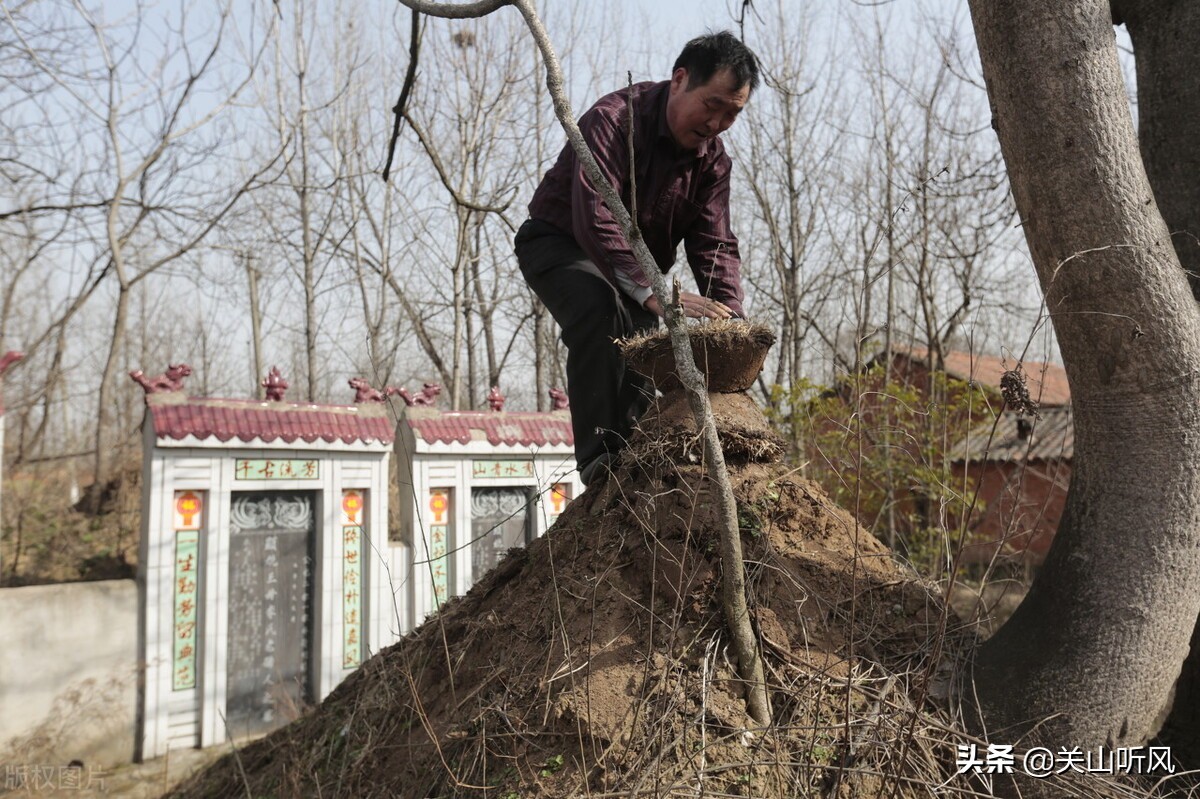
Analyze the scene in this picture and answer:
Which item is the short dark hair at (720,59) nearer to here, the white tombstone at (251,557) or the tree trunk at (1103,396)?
the tree trunk at (1103,396)

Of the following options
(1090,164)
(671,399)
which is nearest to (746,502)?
(671,399)

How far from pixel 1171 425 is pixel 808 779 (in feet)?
3.83

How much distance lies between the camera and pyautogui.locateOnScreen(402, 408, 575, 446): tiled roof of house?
879 centimetres

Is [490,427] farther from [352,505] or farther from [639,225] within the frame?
[639,225]

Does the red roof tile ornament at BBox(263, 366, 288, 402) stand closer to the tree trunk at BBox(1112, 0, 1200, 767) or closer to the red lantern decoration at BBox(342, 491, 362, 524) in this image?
the red lantern decoration at BBox(342, 491, 362, 524)

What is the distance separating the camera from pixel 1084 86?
2109 mm

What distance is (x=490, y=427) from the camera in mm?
9203

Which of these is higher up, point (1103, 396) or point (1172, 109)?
point (1172, 109)

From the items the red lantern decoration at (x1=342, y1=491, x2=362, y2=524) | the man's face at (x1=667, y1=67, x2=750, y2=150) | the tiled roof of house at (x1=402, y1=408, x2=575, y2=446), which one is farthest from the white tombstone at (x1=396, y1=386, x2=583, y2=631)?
the man's face at (x1=667, y1=67, x2=750, y2=150)

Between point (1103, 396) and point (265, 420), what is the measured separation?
7109 mm

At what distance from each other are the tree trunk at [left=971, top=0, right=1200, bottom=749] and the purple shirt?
3.54 ft

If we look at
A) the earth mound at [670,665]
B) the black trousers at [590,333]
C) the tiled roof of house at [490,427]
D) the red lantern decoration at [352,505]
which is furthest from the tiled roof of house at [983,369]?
the red lantern decoration at [352,505]

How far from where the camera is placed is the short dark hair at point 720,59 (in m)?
2.71

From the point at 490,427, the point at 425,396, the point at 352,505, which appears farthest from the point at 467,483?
the point at 352,505
